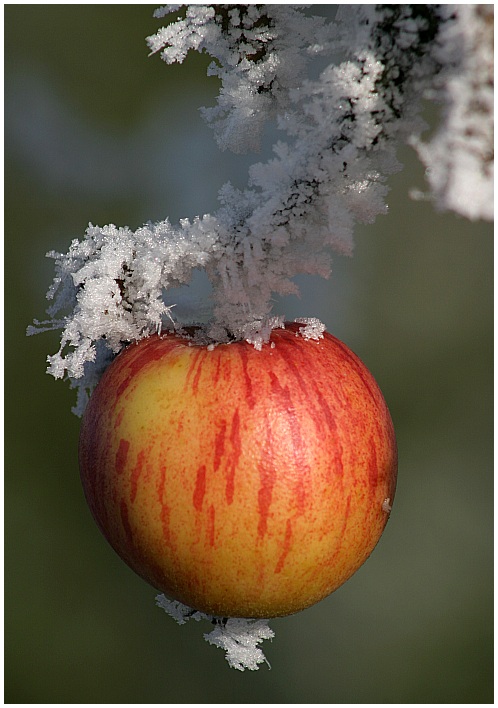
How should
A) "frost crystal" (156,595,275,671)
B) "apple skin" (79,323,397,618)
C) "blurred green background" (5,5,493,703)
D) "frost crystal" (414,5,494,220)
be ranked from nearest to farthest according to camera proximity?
"frost crystal" (414,5,494,220) → "apple skin" (79,323,397,618) → "frost crystal" (156,595,275,671) → "blurred green background" (5,5,493,703)

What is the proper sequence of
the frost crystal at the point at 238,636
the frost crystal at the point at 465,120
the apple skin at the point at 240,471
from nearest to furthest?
1. the frost crystal at the point at 465,120
2. the apple skin at the point at 240,471
3. the frost crystal at the point at 238,636

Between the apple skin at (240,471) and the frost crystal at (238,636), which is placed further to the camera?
the frost crystal at (238,636)

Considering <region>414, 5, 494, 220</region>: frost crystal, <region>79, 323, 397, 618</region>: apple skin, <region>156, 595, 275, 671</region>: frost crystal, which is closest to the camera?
<region>414, 5, 494, 220</region>: frost crystal

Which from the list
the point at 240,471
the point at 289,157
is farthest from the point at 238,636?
the point at 289,157

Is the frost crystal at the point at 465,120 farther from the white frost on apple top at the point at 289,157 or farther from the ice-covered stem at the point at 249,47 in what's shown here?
the ice-covered stem at the point at 249,47

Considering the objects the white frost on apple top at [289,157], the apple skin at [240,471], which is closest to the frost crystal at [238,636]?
the apple skin at [240,471]

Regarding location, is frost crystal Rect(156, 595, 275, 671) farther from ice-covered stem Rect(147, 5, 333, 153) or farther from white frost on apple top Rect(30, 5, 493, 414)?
ice-covered stem Rect(147, 5, 333, 153)

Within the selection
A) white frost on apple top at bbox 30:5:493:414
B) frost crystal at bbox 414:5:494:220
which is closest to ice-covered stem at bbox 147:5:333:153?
white frost on apple top at bbox 30:5:493:414
